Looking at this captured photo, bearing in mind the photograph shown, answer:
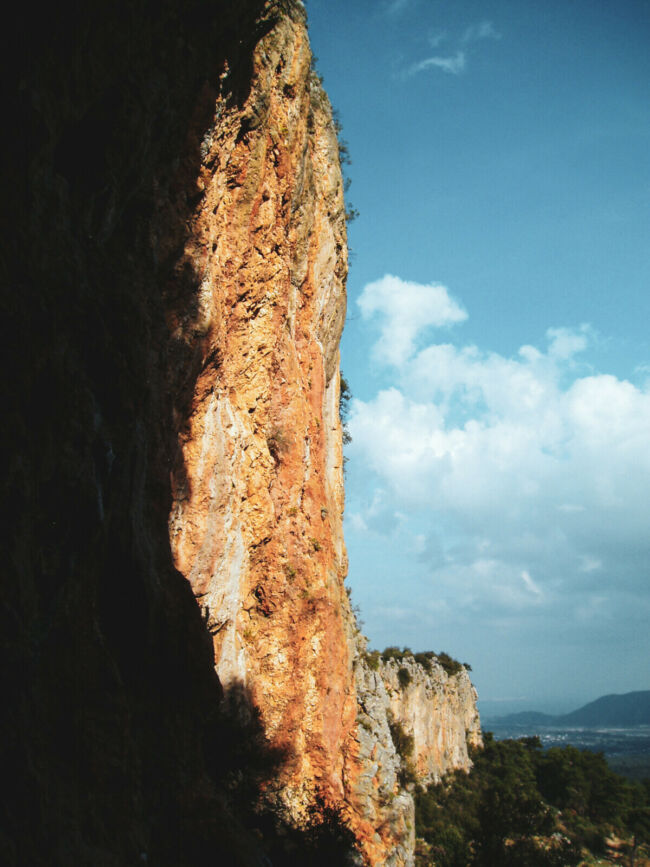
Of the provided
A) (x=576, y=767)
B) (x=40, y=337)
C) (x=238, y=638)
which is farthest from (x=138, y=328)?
(x=576, y=767)

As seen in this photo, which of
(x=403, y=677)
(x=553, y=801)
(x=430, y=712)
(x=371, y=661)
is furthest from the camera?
(x=553, y=801)

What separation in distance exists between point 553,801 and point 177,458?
76.4 metres

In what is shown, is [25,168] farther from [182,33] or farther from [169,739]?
[169,739]

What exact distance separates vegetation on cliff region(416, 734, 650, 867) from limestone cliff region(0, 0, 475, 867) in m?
12.3

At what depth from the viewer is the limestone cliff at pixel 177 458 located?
16.6 feet

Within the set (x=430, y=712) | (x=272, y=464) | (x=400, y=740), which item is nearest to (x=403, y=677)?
(x=430, y=712)

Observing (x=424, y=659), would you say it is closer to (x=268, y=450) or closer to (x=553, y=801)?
(x=553, y=801)

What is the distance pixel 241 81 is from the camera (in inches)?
548

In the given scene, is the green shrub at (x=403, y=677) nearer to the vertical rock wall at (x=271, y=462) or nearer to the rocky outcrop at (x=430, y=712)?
the rocky outcrop at (x=430, y=712)

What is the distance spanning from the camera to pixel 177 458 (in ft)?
38.2

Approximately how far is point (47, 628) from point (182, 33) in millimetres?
10589

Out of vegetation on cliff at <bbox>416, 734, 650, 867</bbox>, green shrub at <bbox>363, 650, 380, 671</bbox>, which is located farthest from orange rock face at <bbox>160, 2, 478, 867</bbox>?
vegetation on cliff at <bbox>416, 734, 650, 867</bbox>

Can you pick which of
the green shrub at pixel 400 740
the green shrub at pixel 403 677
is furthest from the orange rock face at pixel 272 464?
the green shrub at pixel 403 677

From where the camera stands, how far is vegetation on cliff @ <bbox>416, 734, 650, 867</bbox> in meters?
36.2
